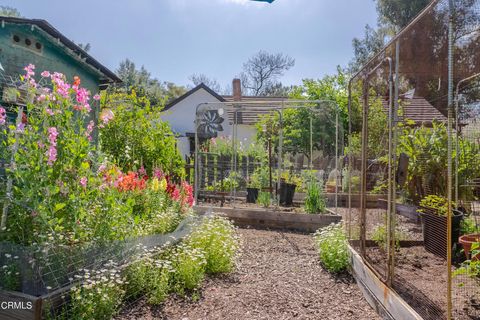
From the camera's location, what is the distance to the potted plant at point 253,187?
867 centimetres

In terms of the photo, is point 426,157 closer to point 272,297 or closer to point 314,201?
point 314,201

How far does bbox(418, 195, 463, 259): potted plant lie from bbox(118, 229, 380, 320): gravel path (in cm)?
102

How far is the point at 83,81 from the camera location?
7047 millimetres

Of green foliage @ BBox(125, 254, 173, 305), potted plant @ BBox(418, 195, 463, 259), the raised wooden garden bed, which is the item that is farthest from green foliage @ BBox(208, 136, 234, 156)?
green foliage @ BBox(125, 254, 173, 305)

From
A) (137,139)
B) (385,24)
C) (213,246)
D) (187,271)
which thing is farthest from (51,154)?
(385,24)

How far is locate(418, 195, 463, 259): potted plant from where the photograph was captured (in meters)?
3.90

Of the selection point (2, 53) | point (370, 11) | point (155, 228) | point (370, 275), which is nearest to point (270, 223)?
point (155, 228)

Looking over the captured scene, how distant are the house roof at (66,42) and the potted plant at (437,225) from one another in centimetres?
596

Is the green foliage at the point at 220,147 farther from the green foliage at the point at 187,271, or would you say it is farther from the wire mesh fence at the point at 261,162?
the green foliage at the point at 187,271

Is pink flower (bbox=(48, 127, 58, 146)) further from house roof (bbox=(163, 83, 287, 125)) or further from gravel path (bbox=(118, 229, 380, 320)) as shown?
house roof (bbox=(163, 83, 287, 125))

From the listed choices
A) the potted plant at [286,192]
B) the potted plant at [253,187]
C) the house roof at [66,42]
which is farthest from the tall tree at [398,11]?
the house roof at [66,42]

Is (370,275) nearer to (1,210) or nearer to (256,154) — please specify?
(1,210)

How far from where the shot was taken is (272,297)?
3496 mm

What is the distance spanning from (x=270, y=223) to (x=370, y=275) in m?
3.78
